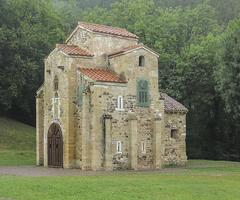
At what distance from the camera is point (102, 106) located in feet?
135

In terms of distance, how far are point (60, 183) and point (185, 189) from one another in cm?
631

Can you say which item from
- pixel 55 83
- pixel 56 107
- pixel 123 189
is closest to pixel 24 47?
pixel 55 83

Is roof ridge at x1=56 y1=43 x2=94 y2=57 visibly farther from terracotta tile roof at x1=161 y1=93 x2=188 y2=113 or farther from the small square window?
terracotta tile roof at x1=161 y1=93 x2=188 y2=113

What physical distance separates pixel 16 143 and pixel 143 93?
1850 centimetres

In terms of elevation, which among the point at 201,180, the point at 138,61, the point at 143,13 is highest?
the point at 143,13

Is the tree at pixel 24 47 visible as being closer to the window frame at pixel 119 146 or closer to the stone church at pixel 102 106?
the stone church at pixel 102 106

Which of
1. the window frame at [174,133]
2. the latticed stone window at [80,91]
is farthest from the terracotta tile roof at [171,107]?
the latticed stone window at [80,91]

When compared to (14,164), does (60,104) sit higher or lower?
higher

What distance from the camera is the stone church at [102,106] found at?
40719 millimetres

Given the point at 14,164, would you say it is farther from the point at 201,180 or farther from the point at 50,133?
the point at 201,180

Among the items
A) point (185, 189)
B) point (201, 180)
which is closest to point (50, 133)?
point (201, 180)

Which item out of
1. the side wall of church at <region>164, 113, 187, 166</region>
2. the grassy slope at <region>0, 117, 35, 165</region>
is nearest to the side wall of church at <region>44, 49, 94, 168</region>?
the grassy slope at <region>0, 117, 35, 165</region>

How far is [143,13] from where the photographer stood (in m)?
71.9

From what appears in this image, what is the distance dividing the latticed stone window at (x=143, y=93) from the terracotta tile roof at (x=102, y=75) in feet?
5.49
